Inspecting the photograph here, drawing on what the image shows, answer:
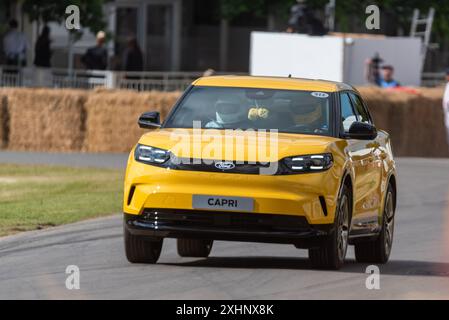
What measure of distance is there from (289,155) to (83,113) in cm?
1729

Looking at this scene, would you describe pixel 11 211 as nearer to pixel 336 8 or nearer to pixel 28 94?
pixel 28 94

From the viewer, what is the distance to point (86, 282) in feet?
38.6

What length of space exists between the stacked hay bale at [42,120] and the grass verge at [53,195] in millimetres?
3381

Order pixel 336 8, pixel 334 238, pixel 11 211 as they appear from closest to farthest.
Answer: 1. pixel 334 238
2. pixel 11 211
3. pixel 336 8

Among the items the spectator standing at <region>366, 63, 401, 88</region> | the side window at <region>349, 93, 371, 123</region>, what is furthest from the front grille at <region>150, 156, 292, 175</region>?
the spectator standing at <region>366, 63, 401, 88</region>

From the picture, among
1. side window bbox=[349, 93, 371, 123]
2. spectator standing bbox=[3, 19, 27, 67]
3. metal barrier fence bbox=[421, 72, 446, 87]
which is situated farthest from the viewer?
metal barrier fence bbox=[421, 72, 446, 87]

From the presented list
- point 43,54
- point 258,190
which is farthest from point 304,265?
point 43,54

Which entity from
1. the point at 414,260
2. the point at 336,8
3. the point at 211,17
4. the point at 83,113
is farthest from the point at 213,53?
the point at 414,260

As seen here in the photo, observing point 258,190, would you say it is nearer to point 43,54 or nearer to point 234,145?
point 234,145

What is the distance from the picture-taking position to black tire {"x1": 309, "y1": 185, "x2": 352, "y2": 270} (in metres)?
12.6

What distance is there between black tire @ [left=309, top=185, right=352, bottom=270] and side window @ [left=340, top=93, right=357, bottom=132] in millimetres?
986

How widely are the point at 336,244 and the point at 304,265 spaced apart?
2.87ft

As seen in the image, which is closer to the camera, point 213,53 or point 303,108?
point 303,108

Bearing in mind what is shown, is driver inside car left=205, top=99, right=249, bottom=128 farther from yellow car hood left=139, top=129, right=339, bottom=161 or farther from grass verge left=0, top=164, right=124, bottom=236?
grass verge left=0, top=164, right=124, bottom=236
